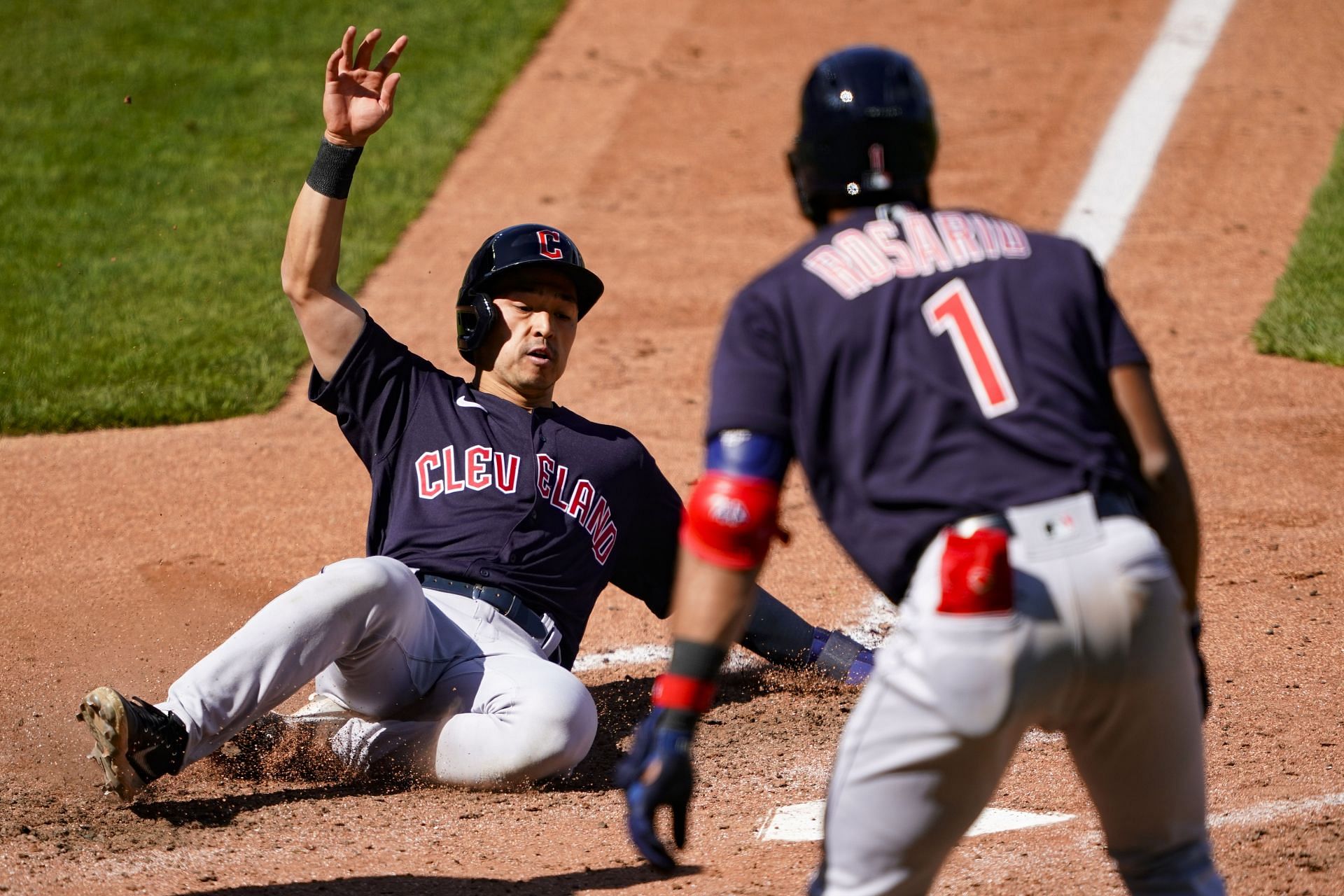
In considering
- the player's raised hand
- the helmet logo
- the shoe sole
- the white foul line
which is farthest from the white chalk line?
the white foul line

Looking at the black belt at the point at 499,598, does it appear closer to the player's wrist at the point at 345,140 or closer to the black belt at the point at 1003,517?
the player's wrist at the point at 345,140

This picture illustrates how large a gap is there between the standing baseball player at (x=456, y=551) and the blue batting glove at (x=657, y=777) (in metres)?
1.43

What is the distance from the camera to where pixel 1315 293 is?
24.2 ft

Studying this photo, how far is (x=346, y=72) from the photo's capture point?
159 inches

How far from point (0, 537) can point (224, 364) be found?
1773mm

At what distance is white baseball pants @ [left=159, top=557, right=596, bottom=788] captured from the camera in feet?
11.1

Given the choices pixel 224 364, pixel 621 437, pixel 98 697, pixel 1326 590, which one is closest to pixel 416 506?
pixel 621 437

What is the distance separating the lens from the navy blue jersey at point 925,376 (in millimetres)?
2086

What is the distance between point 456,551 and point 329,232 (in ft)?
2.93

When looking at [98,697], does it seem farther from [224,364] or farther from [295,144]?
[295,144]

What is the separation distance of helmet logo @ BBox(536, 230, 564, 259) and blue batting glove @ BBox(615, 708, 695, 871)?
2242mm

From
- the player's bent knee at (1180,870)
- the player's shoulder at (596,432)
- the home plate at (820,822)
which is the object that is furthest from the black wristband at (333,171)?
the player's bent knee at (1180,870)

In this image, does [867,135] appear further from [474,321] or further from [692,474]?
[692,474]

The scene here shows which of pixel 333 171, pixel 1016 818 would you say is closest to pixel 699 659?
pixel 1016 818
